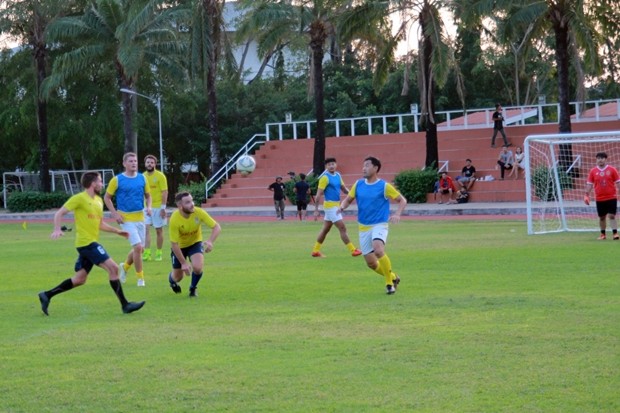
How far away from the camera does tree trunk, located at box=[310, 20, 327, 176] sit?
45969 mm

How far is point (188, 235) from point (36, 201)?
135ft

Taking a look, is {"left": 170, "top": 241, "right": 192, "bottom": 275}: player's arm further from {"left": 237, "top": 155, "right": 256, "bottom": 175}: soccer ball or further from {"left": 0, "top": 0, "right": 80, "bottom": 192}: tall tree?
{"left": 0, "top": 0, "right": 80, "bottom": 192}: tall tree

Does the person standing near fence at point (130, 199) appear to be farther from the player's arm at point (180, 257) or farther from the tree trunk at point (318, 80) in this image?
the tree trunk at point (318, 80)

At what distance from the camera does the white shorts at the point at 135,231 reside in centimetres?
1645

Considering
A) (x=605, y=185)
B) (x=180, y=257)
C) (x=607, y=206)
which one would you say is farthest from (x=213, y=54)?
(x=180, y=257)

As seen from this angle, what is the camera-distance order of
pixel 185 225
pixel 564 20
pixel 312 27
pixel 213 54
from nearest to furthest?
pixel 185 225
pixel 564 20
pixel 312 27
pixel 213 54

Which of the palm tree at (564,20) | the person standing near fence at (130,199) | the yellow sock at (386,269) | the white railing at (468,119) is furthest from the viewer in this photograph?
the white railing at (468,119)

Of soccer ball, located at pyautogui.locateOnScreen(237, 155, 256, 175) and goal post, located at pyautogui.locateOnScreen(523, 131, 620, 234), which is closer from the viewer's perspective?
goal post, located at pyautogui.locateOnScreen(523, 131, 620, 234)

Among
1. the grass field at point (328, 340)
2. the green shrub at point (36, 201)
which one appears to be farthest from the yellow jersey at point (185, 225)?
the green shrub at point (36, 201)

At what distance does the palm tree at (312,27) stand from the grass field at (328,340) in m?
26.2

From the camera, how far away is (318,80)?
4675cm

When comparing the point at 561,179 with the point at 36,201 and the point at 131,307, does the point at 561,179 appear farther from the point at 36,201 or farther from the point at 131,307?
the point at 131,307

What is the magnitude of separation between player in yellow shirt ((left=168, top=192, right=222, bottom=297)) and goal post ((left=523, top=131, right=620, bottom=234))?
13.5m

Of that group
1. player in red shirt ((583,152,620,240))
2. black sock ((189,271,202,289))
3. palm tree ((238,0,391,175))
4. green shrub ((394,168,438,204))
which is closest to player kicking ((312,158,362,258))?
player in red shirt ((583,152,620,240))
